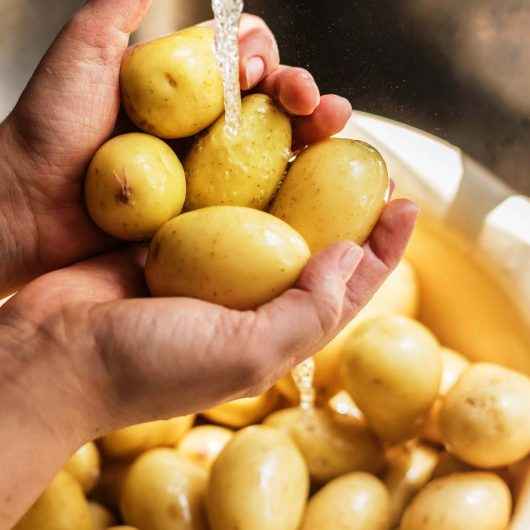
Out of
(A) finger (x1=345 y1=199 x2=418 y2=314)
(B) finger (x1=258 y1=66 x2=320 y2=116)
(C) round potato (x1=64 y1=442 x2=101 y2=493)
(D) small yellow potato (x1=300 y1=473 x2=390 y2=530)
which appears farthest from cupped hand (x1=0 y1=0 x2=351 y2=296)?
(D) small yellow potato (x1=300 y1=473 x2=390 y2=530)

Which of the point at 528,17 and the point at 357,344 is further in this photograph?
the point at 528,17

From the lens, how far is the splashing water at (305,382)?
0.86 m

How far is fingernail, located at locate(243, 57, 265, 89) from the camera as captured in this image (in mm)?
702

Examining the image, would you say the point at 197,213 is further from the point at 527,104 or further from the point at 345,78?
the point at 527,104

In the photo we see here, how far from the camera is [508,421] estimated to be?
76cm

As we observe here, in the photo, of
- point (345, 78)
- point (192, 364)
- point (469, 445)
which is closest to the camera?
point (192, 364)

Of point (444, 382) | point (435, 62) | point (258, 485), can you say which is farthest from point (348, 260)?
point (435, 62)

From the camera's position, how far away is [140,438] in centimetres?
84

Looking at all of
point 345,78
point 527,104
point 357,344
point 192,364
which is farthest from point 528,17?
point 192,364

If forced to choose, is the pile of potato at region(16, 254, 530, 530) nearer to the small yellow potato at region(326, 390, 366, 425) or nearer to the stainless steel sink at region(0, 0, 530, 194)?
the small yellow potato at region(326, 390, 366, 425)

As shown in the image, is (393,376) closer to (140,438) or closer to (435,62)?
(140,438)

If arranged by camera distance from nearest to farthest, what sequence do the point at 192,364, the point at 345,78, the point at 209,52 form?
the point at 192,364 < the point at 209,52 < the point at 345,78

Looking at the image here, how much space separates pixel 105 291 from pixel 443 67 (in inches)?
21.1

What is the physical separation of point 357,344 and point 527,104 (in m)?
0.38
